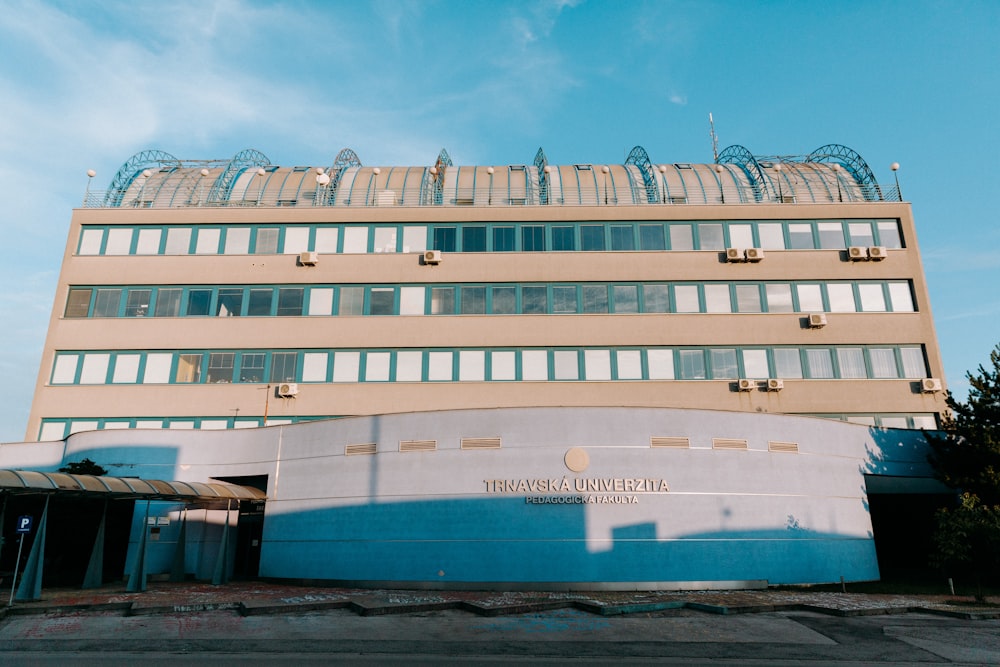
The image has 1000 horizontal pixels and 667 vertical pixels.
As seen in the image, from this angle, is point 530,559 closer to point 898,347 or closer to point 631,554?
point 631,554

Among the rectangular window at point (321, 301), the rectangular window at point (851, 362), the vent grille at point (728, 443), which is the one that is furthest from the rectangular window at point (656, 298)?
the rectangular window at point (321, 301)

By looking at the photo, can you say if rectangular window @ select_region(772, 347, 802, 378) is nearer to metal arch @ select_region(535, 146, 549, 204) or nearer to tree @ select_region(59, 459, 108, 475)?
metal arch @ select_region(535, 146, 549, 204)

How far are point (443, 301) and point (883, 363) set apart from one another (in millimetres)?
22482

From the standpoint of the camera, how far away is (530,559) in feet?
77.5

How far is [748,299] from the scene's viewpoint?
36531 millimetres

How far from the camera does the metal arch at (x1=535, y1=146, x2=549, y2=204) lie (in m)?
39.9

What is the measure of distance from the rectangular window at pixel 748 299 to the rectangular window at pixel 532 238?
10.5m

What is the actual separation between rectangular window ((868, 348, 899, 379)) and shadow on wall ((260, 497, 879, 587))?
1295 centimetres

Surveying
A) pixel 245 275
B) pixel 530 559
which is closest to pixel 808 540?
pixel 530 559

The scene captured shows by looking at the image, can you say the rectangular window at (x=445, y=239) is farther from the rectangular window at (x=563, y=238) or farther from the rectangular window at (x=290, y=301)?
the rectangular window at (x=290, y=301)

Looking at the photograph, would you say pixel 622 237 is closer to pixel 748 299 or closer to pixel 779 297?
pixel 748 299

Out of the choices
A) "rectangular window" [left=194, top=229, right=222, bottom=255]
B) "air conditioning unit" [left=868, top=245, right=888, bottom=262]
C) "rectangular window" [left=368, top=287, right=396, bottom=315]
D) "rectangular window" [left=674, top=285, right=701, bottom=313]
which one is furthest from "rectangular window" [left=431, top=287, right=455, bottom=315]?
"air conditioning unit" [left=868, top=245, right=888, bottom=262]

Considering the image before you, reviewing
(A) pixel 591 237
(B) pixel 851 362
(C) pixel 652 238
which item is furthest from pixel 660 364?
(B) pixel 851 362

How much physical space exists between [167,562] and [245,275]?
49.5 feet
